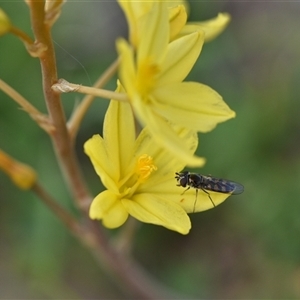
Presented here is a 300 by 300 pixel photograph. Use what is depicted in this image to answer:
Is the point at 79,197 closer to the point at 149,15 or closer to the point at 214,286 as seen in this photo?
the point at 149,15

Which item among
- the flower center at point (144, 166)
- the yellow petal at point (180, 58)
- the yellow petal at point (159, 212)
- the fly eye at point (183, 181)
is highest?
the yellow petal at point (180, 58)

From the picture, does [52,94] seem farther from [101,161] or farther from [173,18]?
[173,18]

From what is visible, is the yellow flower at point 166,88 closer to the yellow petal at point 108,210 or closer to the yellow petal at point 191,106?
the yellow petal at point 191,106

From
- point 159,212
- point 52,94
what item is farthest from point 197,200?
point 52,94

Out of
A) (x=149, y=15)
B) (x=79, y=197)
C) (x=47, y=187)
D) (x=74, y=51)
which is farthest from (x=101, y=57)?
(x=149, y=15)

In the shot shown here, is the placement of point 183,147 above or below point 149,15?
below

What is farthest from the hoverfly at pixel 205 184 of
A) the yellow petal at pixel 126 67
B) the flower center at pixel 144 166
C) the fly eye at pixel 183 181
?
the yellow petal at pixel 126 67

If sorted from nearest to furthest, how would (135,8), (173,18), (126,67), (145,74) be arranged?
(126,67), (145,74), (173,18), (135,8)
